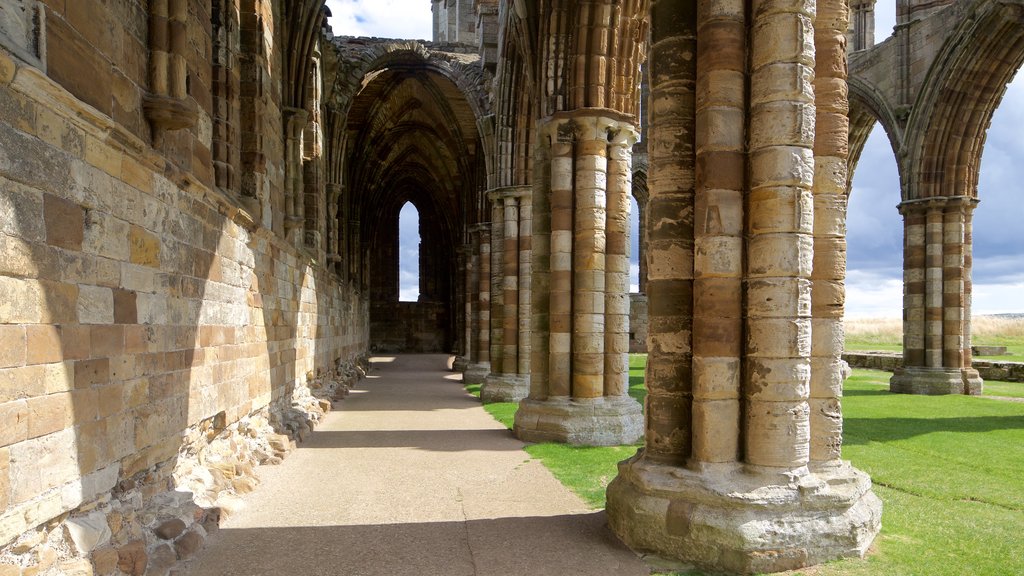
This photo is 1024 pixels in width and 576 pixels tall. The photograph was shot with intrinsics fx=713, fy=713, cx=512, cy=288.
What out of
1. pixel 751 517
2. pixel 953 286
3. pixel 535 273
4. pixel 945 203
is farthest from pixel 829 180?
pixel 945 203

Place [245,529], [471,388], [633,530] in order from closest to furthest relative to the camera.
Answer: [633,530] < [245,529] < [471,388]

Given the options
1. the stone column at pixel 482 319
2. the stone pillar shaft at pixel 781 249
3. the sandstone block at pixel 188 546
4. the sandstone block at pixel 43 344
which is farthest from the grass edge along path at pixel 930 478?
the stone column at pixel 482 319

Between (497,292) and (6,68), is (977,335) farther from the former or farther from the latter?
(6,68)

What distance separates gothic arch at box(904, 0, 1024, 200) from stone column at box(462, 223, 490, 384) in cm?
1029

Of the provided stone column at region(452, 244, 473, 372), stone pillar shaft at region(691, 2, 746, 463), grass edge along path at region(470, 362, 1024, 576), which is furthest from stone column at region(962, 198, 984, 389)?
stone pillar shaft at region(691, 2, 746, 463)

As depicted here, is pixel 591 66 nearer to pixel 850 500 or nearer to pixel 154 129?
pixel 154 129

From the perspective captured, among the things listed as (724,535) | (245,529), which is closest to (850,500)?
(724,535)

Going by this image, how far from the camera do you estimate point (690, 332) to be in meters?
4.62

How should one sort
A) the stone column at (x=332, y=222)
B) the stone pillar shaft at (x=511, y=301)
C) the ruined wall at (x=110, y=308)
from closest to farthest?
the ruined wall at (x=110, y=308) < the stone pillar shaft at (x=511, y=301) < the stone column at (x=332, y=222)

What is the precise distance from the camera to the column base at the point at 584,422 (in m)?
8.47

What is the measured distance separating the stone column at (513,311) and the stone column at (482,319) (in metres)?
3.95

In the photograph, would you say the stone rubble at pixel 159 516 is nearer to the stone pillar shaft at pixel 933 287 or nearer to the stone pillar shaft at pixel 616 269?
the stone pillar shaft at pixel 616 269

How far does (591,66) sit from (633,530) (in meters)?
6.15

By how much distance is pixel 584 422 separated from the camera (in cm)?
850
